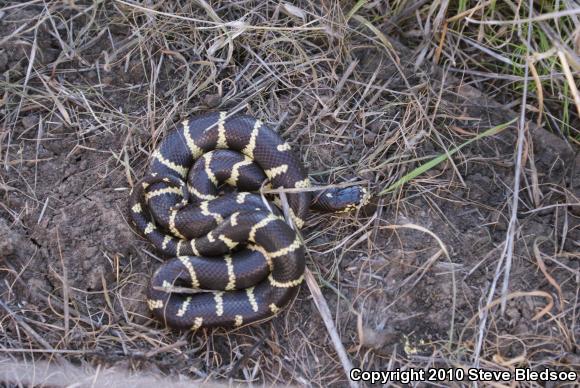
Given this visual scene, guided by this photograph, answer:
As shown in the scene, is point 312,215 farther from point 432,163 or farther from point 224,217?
point 432,163

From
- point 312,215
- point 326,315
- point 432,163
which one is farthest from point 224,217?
point 432,163

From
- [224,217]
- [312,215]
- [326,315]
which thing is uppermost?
[224,217]

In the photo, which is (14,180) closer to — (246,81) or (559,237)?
(246,81)

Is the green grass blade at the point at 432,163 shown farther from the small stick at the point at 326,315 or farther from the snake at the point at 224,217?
the small stick at the point at 326,315

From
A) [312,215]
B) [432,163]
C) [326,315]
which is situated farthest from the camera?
[312,215]

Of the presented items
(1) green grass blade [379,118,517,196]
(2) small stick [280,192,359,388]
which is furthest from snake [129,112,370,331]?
(1) green grass blade [379,118,517,196]

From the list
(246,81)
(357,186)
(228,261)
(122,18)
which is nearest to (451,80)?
(357,186)

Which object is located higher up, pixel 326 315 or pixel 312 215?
pixel 312 215
